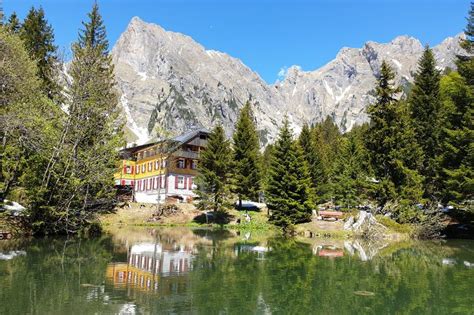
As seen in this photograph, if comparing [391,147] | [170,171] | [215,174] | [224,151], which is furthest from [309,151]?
[170,171]

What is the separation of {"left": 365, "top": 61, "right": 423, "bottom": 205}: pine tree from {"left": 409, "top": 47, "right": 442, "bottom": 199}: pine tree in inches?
193

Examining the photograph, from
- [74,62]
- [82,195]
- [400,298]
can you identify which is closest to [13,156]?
[82,195]

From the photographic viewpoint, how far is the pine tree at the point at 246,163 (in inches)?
1850

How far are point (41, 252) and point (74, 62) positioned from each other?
15007 mm

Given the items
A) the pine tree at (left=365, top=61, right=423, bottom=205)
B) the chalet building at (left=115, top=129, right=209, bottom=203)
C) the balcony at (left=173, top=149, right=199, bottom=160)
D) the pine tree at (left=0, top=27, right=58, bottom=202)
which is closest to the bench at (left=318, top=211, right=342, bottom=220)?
the pine tree at (left=365, top=61, right=423, bottom=205)

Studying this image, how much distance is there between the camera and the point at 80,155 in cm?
2773

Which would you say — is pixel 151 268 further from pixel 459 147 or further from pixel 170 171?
pixel 170 171

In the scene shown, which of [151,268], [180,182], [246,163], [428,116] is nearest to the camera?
[151,268]

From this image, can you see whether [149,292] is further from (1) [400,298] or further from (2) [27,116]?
(2) [27,116]

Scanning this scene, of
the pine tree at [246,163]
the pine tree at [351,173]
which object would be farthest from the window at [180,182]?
the pine tree at [351,173]

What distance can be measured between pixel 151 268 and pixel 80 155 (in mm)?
15217

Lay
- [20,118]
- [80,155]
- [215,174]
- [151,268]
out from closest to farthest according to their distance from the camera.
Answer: [151,268], [20,118], [80,155], [215,174]

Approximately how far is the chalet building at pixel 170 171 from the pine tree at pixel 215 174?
317 inches

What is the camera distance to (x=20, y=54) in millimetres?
25188
